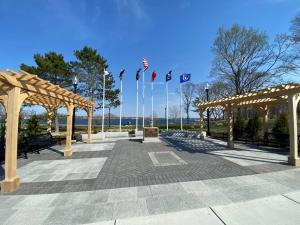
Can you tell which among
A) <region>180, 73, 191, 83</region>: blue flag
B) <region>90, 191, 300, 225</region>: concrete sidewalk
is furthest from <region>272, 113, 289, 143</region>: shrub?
<region>90, 191, 300, 225</region>: concrete sidewalk

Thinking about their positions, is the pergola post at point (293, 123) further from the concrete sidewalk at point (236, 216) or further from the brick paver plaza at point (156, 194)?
the concrete sidewalk at point (236, 216)

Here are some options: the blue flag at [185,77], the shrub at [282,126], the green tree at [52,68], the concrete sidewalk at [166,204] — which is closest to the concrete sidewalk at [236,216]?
the concrete sidewalk at [166,204]

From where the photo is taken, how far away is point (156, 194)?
471 cm

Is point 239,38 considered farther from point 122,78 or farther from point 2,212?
point 2,212

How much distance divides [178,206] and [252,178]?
289 centimetres

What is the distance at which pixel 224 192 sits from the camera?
4.73 metres

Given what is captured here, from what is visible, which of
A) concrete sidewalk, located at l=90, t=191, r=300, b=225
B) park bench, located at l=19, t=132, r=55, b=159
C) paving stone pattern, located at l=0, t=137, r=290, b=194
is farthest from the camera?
park bench, located at l=19, t=132, r=55, b=159

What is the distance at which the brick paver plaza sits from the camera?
12.1 feet

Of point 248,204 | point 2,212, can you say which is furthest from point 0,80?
point 248,204

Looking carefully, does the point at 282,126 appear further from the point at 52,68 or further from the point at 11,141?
the point at 52,68

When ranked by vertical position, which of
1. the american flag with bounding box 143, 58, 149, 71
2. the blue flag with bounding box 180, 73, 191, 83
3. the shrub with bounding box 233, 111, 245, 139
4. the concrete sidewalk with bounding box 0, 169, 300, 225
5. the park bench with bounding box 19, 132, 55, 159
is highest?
the american flag with bounding box 143, 58, 149, 71

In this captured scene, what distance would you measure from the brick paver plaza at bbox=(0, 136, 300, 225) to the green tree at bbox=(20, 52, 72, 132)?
18.6 m

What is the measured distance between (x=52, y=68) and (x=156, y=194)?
22906 millimetres

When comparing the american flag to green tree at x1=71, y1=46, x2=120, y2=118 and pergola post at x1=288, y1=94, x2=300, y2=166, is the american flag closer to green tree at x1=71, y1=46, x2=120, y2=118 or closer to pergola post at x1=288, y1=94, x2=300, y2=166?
green tree at x1=71, y1=46, x2=120, y2=118
